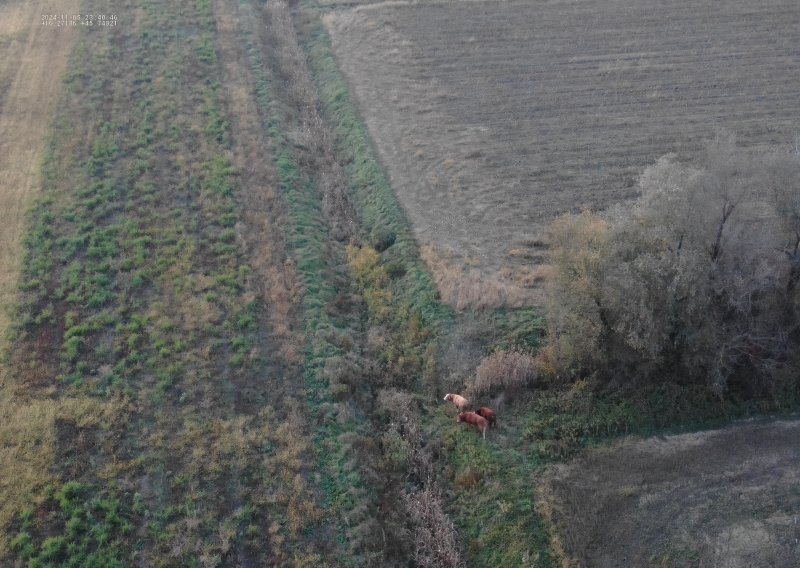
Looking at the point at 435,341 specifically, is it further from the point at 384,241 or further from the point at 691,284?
the point at 691,284

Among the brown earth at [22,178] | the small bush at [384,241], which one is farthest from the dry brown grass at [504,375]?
the brown earth at [22,178]

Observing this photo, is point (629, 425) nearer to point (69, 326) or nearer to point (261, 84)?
point (69, 326)

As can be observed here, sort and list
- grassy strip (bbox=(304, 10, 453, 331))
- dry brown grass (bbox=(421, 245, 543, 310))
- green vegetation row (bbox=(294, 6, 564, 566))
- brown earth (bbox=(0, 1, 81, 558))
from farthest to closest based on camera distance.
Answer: grassy strip (bbox=(304, 10, 453, 331)) < dry brown grass (bbox=(421, 245, 543, 310)) < brown earth (bbox=(0, 1, 81, 558)) < green vegetation row (bbox=(294, 6, 564, 566))

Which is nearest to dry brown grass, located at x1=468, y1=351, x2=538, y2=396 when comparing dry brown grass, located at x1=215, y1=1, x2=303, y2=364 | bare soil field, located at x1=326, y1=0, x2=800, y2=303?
bare soil field, located at x1=326, y1=0, x2=800, y2=303

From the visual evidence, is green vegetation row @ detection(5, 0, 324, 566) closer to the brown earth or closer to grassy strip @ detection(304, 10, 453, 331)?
the brown earth

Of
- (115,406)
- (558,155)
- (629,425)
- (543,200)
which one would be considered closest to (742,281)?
(629,425)

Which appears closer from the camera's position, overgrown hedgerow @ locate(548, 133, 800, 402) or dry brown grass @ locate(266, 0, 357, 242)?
overgrown hedgerow @ locate(548, 133, 800, 402)

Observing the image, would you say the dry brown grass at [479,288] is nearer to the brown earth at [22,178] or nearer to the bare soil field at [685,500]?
the bare soil field at [685,500]

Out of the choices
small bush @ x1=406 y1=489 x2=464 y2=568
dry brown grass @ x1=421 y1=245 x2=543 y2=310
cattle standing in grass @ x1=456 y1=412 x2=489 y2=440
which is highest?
dry brown grass @ x1=421 y1=245 x2=543 y2=310
